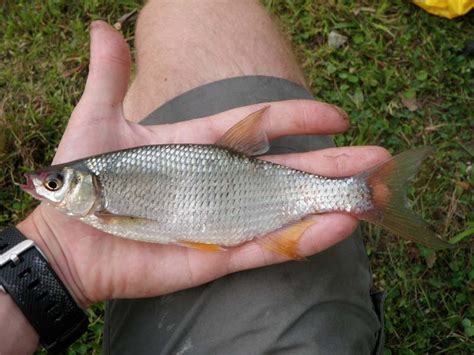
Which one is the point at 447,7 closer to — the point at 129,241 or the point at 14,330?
the point at 129,241

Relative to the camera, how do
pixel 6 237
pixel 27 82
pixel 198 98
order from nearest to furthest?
pixel 6 237
pixel 198 98
pixel 27 82

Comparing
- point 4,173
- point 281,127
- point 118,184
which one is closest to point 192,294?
point 118,184

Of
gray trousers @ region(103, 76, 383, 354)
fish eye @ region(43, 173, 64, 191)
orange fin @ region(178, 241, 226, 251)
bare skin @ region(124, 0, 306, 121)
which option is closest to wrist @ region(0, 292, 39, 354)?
gray trousers @ region(103, 76, 383, 354)

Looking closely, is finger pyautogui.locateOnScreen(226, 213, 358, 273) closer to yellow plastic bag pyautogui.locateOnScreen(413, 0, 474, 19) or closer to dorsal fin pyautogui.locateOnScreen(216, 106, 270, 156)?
dorsal fin pyautogui.locateOnScreen(216, 106, 270, 156)

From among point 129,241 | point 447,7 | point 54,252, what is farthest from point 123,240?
point 447,7

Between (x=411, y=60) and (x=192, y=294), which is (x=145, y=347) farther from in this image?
(x=411, y=60)

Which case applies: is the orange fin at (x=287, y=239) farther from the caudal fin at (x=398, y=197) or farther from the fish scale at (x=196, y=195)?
the caudal fin at (x=398, y=197)
